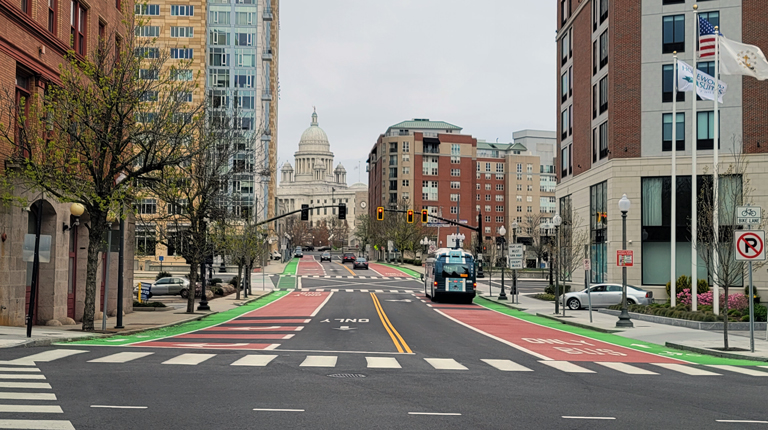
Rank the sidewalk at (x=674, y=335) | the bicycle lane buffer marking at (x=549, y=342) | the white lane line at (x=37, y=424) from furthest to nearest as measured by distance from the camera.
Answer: the sidewalk at (x=674, y=335), the bicycle lane buffer marking at (x=549, y=342), the white lane line at (x=37, y=424)

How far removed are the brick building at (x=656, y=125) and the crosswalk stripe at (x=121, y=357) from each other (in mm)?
34158

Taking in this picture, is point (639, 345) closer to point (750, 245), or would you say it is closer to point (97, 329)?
point (750, 245)

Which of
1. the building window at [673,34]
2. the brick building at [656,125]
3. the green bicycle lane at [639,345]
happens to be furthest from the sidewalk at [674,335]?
the building window at [673,34]

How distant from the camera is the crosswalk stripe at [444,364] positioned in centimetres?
1602

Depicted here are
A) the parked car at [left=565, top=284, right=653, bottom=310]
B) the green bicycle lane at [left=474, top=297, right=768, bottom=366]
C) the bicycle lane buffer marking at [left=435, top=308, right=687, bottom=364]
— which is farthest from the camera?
the parked car at [left=565, top=284, right=653, bottom=310]

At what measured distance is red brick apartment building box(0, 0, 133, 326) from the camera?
23.3m

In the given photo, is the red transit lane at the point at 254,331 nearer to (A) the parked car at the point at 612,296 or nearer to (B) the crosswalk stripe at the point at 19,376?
(B) the crosswalk stripe at the point at 19,376

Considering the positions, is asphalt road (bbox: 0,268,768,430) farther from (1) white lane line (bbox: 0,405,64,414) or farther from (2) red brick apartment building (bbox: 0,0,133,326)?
(2) red brick apartment building (bbox: 0,0,133,326)

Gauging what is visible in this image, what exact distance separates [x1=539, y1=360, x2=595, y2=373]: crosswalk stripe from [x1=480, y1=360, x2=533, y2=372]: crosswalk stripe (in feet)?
2.48

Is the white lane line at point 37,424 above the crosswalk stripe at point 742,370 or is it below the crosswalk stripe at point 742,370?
above

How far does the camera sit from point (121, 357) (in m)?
16.2

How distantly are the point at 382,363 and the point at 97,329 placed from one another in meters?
12.2

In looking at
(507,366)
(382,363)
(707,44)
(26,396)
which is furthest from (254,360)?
(707,44)

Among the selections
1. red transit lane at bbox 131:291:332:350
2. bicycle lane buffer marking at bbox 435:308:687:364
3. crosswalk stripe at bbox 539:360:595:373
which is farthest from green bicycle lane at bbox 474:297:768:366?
red transit lane at bbox 131:291:332:350
